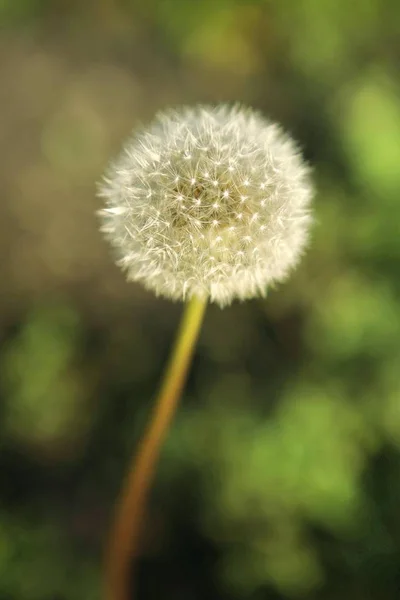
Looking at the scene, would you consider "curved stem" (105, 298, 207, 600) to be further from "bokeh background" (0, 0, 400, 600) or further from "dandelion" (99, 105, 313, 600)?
"bokeh background" (0, 0, 400, 600)

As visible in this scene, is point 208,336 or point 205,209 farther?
point 208,336

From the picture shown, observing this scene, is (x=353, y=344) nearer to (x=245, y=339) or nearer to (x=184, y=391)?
(x=245, y=339)

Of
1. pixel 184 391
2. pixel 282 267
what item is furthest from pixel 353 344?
pixel 282 267

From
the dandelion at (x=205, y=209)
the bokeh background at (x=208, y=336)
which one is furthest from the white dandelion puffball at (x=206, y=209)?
the bokeh background at (x=208, y=336)

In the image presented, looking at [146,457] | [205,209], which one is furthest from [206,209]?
[146,457]

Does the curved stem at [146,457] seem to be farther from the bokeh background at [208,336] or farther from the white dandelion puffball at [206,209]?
the bokeh background at [208,336]

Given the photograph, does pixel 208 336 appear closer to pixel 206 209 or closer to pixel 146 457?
pixel 146 457
